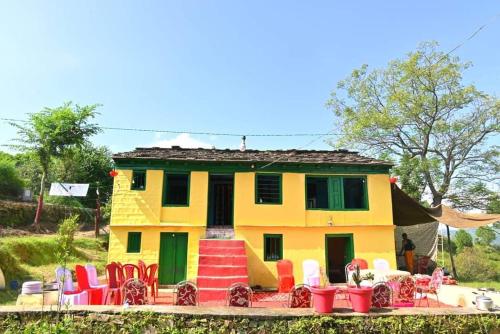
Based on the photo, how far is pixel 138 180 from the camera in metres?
13.4

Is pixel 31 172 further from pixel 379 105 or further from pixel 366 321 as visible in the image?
pixel 366 321

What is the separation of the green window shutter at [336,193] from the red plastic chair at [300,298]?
7.10 meters

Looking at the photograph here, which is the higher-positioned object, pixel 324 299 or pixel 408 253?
pixel 408 253

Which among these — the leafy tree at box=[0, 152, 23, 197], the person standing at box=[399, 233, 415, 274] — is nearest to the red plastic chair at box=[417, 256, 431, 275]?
the person standing at box=[399, 233, 415, 274]

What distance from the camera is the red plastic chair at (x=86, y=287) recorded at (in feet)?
26.2

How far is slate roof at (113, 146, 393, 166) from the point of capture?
13461 mm

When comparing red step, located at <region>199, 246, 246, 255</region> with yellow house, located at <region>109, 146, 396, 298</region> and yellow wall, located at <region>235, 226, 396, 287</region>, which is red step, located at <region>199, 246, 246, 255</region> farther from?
yellow wall, located at <region>235, 226, 396, 287</region>

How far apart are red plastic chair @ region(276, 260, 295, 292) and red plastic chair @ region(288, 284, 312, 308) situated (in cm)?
465

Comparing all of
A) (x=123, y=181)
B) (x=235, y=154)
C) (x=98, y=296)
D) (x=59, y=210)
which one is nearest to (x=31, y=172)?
(x=59, y=210)

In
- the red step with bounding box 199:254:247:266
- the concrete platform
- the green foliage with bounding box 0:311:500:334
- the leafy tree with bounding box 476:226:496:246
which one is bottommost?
the green foliage with bounding box 0:311:500:334

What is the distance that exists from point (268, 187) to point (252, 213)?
54.9 inches

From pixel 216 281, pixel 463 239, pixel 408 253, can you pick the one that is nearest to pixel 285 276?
pixel 216 281

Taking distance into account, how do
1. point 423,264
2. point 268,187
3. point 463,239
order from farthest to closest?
point 463,239 → point 423,264 → point 268,187

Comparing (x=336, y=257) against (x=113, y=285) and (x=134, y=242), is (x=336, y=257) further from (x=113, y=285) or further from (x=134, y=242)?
(x=113, y=285)
